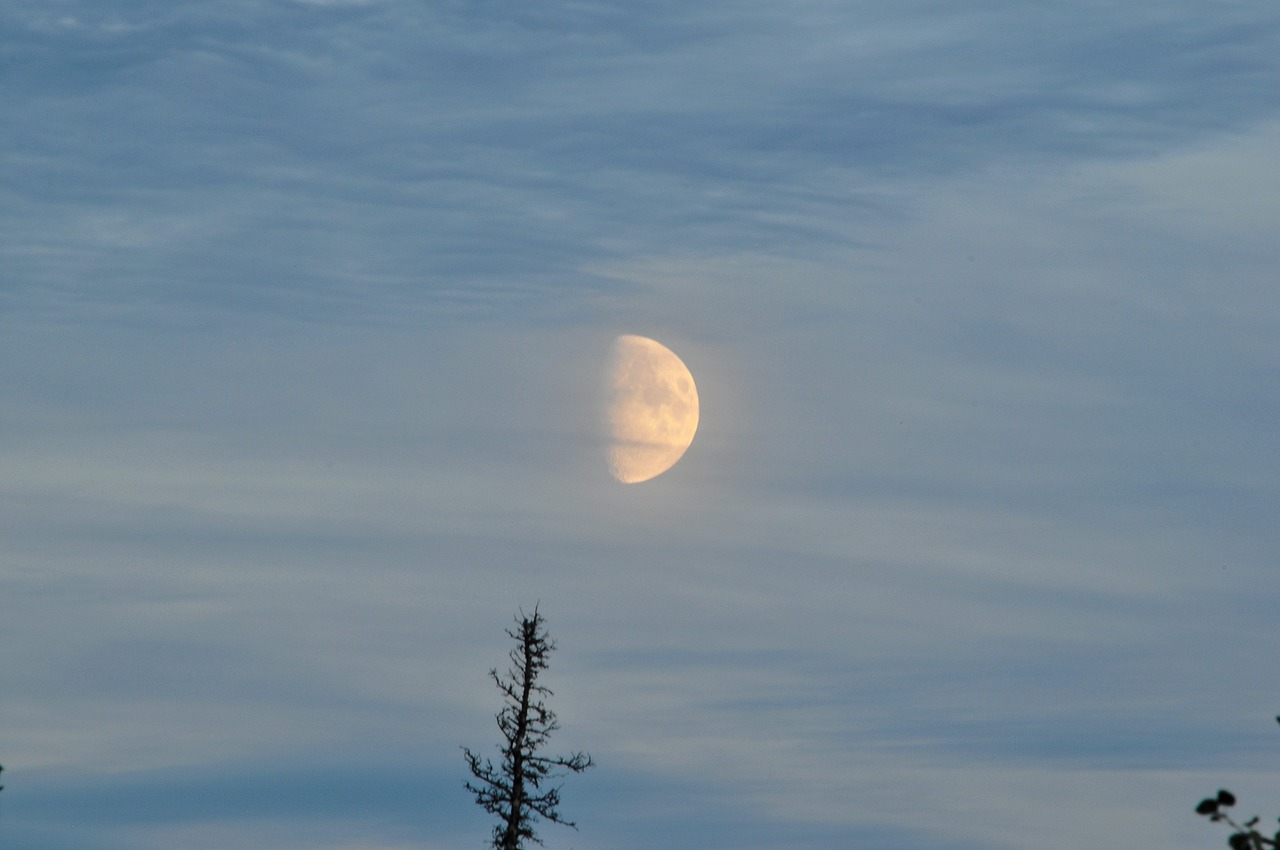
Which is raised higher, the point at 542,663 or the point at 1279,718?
the point at 542,663

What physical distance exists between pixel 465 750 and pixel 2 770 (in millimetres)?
30299

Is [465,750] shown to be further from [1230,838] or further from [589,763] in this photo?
[1230,838]

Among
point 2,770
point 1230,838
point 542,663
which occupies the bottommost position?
point 1230,838

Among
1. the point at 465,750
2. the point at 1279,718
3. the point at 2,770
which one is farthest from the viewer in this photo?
the point at 465,750

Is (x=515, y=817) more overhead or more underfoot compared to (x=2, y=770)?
more overhead

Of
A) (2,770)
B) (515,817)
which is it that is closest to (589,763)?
(515,817)

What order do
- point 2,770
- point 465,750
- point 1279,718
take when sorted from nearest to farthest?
point 1279,718
point 2,770
point 465,750

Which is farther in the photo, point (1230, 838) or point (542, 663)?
point (542, 663)

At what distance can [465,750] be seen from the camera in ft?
156

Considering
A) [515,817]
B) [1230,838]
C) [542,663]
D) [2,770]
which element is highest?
[542,663]

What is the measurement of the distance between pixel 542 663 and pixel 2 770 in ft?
99.2

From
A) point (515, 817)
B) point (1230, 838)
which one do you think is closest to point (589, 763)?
point (515, 817)

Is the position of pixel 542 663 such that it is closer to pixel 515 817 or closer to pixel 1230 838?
pixel 515 817

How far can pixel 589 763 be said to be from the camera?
1907 inches
